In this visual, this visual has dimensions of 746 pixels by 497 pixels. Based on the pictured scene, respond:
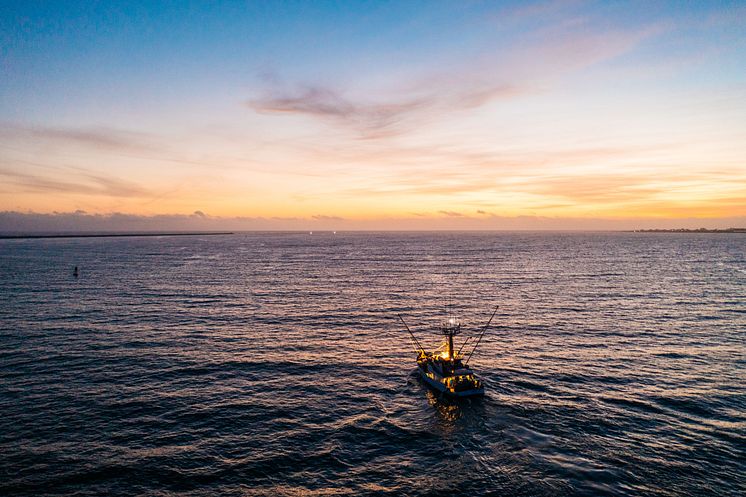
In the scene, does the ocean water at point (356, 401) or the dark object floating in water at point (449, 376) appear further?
the dark object floating in water at point (449, 376)

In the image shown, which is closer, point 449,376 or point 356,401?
point 356,401

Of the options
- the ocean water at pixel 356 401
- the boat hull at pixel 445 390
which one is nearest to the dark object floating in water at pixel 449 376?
the boat hull at pixel 445 390

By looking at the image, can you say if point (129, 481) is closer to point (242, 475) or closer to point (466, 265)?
point (242, 475)

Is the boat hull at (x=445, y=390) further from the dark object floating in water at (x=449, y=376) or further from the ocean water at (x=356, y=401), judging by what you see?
the ocean water at (x=356, y=401)

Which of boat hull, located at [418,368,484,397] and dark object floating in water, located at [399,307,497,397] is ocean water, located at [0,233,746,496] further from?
dark object floating in water, located at [399,307,497,397]

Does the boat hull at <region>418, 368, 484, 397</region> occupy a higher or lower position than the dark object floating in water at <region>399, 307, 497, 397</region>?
lower

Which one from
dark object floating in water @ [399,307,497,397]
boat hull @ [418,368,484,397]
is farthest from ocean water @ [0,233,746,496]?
dark object floating in water @ [399,307,497,397]

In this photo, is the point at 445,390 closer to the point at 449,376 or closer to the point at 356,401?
the point at 449,376

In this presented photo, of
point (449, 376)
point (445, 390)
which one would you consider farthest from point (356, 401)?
point (449, 376)

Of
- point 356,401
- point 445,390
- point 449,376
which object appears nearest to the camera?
point 356,401
